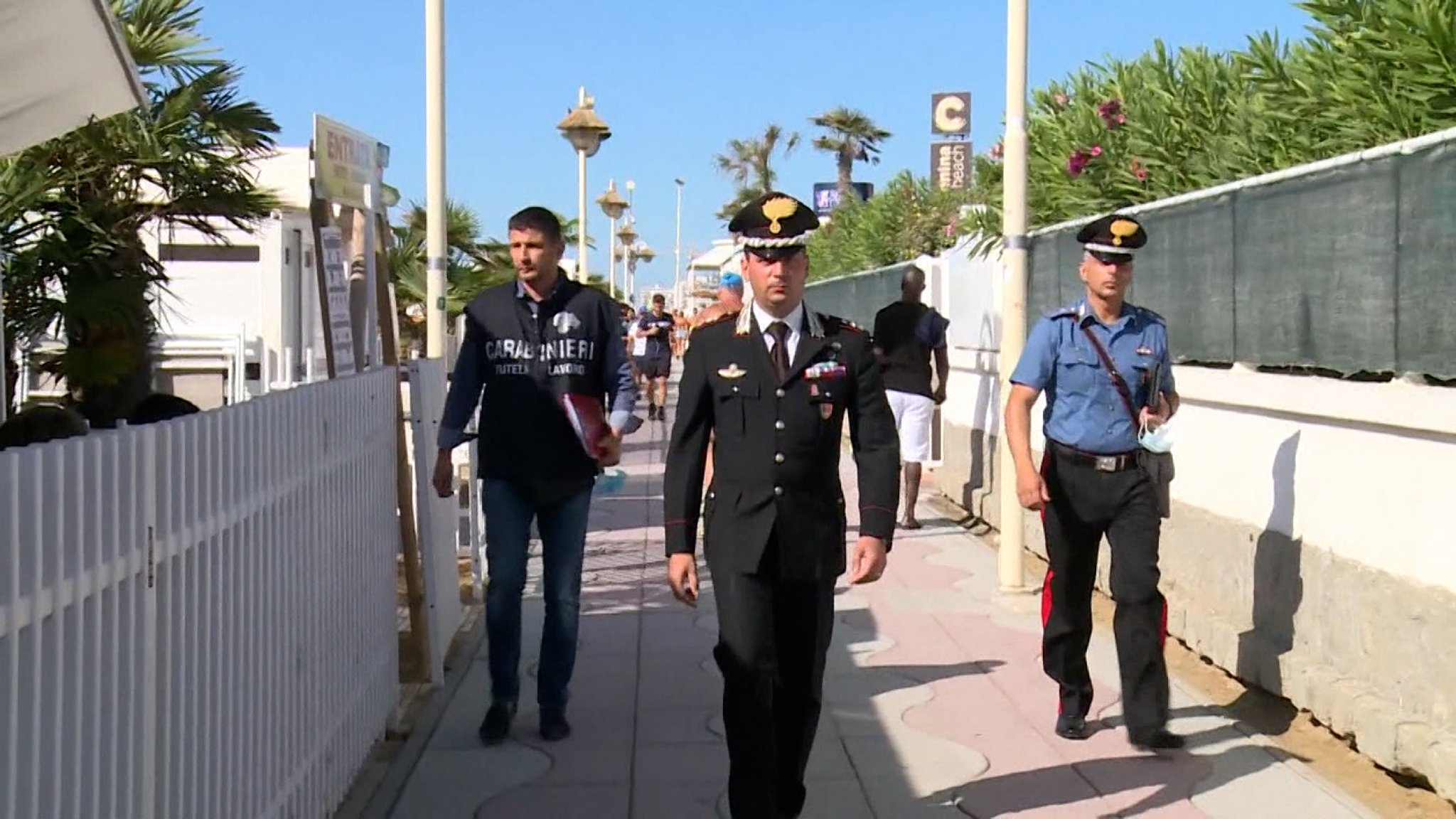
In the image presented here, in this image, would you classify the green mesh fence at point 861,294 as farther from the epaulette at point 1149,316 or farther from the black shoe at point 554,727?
the black shoe at point 554,727

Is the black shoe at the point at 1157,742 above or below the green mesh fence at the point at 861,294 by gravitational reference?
below

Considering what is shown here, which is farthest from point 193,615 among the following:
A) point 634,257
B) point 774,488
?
point 634,257

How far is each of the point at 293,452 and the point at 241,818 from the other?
1.13m

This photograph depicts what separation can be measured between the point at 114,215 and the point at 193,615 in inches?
161

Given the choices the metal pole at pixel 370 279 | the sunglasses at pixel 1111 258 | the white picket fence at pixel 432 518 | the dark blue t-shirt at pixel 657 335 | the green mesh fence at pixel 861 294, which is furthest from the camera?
the dark blue t-shirt at pixel 657 335

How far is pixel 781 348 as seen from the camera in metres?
5.17

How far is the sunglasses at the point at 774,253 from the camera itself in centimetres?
506

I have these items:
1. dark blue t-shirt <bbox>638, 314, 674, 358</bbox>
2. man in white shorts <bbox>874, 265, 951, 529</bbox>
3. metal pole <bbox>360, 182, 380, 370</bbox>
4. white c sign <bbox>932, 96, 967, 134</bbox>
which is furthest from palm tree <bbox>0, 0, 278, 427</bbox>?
white c sign <bbox>932, 96, 967, 134</bbox>

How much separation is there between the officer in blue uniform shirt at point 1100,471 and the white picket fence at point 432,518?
2.51 meters

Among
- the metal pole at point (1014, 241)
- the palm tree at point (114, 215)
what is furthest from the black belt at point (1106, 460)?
the palm tree at point (114, 215)

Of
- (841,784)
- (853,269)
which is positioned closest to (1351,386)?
(841,784)

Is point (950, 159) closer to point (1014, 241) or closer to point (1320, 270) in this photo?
point (1014, 241)

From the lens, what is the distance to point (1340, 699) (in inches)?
246

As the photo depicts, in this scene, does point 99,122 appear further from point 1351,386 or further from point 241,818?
point 1351,386
